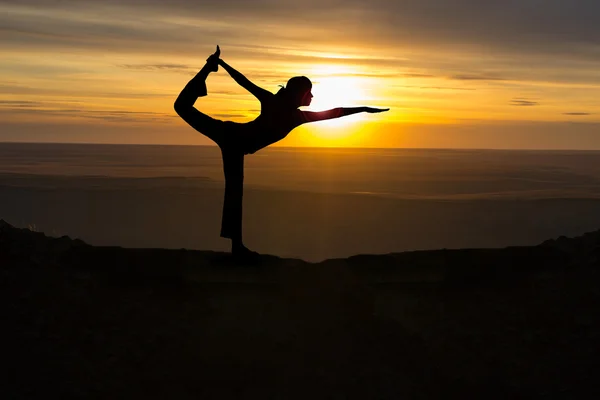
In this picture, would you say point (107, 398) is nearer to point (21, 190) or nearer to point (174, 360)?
point (174, 360)

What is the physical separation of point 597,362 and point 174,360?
5338 mm

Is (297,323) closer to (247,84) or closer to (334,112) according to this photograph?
(334,112)

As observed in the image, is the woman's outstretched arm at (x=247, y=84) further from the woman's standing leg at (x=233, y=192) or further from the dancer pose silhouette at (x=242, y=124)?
the woman's standing leg at (x=233, y=192)

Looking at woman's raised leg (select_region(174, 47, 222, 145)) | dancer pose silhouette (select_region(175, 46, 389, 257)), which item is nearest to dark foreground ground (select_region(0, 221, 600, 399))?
dancer pose silhouette (select_region(175, 46, 389, 257))

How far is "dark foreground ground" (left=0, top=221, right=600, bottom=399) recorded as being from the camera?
29.8 feet

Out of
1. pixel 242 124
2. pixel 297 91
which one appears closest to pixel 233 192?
pixel 242 124

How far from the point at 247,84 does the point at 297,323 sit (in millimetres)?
3616

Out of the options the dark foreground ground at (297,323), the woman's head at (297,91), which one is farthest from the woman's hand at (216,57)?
the dark foreground ground at (297,323)

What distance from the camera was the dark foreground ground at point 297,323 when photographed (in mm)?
9086

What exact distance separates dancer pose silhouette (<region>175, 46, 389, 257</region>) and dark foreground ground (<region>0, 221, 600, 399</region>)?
56.8 inches

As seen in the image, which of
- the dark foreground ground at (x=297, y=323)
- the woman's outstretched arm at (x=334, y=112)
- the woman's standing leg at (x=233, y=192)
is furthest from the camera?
the woman's standing leg at (x=233, y=192)

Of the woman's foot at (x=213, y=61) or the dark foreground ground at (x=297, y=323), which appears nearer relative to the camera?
the dark foreground ground at (x=297, y=323)

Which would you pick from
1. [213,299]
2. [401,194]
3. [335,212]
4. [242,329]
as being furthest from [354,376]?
[401,194]

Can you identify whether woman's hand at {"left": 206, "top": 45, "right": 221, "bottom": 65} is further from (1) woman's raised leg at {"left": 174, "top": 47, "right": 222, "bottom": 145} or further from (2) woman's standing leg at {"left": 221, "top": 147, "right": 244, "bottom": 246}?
(2) woman's standing leg at {"left": 221, "top": 147, "right": 244, "bottom": 246}
